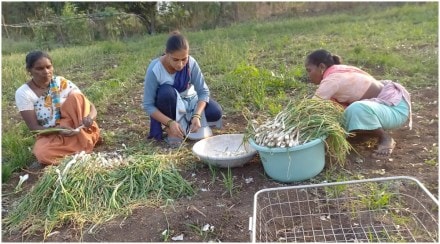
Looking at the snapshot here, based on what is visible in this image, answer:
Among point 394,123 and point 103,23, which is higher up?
point 103,23

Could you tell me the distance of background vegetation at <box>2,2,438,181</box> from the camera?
14.7ft

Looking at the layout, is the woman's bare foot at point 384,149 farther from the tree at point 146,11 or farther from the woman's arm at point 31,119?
the tree at point 146,11

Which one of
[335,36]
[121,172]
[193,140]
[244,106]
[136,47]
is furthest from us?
[136,47]

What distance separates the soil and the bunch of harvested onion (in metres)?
0.22

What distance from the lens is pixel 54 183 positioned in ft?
9.04

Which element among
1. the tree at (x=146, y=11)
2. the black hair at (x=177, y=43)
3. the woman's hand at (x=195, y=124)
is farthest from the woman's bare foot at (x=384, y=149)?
the tree at (x=146, y=11)

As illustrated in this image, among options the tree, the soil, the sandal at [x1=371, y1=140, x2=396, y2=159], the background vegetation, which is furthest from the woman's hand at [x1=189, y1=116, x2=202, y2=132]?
the tree

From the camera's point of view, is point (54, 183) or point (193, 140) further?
point (193, 140)

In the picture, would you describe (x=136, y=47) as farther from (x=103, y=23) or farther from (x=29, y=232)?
(x=29, y=232)

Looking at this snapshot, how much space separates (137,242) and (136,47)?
6.39 m

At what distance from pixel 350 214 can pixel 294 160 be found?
448mm

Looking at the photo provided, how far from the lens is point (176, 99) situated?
3.56m

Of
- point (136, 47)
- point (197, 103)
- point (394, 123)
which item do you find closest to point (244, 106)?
point (197, 103)

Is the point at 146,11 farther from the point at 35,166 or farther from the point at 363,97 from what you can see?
the point at 363,97
